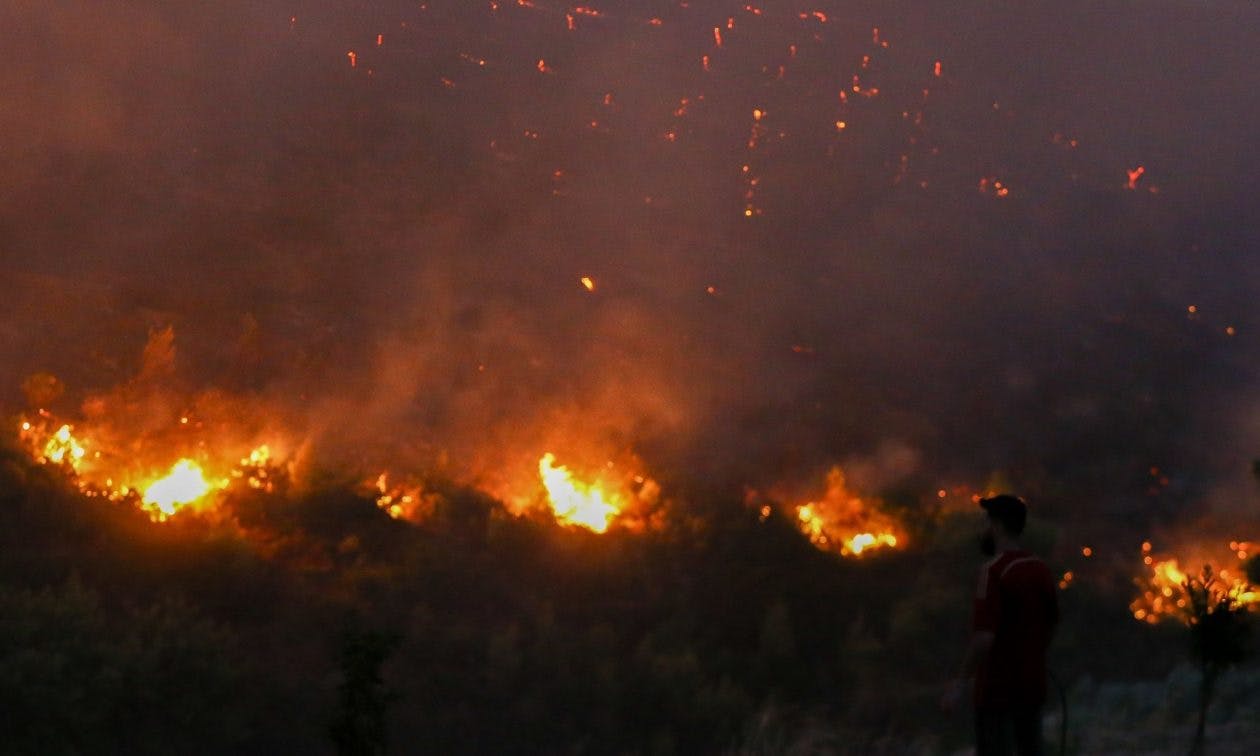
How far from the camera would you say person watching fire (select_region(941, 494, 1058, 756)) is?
5723 millimetres

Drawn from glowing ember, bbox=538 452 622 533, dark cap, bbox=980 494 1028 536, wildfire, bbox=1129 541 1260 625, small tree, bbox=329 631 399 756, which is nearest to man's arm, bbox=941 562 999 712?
dark cap, bbox=980 494 1028 536

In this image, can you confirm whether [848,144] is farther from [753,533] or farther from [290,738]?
[290,738]

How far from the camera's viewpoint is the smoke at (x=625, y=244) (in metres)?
17.8

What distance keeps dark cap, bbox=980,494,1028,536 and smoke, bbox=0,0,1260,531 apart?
35.1 ft

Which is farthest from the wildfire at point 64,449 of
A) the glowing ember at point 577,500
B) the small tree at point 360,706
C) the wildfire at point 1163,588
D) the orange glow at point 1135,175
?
the orange glow at point 1135,175

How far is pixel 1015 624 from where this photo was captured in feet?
18.8

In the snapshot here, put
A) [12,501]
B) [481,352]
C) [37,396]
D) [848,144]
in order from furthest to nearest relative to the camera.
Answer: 1. [848,144]
2. [481,352]
3. [37,396]
4. [12,501]

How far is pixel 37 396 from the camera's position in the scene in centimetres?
1459

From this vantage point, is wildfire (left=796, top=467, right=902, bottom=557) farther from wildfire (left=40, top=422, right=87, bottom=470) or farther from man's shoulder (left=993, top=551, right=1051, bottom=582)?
man's shoulder (left=993, top=551, right=1051, bottom=582)

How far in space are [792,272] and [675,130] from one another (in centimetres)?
314

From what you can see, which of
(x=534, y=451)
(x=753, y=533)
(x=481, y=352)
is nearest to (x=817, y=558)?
(x=753, y=533)

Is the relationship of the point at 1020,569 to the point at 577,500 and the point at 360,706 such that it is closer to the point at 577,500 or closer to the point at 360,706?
the point at 360,706

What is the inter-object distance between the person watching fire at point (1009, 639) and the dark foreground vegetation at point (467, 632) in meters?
2.95

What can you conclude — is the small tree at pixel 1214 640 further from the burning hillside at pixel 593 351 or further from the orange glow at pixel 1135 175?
the orange glow at pixel 1135 175
